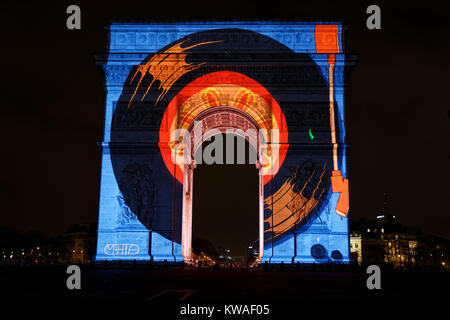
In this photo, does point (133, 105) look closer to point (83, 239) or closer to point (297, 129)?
point (297, 129)

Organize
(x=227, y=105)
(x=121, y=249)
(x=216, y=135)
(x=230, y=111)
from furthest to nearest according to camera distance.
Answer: (x=216, y=135)
(x=230, y=111)
(x=227, y=105)
(x=121, y=249)

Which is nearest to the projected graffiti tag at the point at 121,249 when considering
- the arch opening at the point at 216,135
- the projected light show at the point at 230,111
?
the projected light show at the point at 230,111

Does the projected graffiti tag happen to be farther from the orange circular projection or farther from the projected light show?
the orange circular projection

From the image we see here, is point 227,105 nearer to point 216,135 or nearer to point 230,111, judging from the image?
point 230,111

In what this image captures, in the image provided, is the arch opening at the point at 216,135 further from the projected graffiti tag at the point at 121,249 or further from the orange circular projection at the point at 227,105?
the projected graffiti tag at the point at 121,249

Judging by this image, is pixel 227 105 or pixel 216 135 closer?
pixel 227 105

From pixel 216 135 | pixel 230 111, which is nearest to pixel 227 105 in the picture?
pixel 230 111

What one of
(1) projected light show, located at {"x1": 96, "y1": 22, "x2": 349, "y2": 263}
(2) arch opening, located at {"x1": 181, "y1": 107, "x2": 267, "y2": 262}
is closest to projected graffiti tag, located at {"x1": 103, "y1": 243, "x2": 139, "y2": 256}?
(1) projected light show, located at {"x1": 96, "y1": 22, "x2": 349, "y2": 263}
